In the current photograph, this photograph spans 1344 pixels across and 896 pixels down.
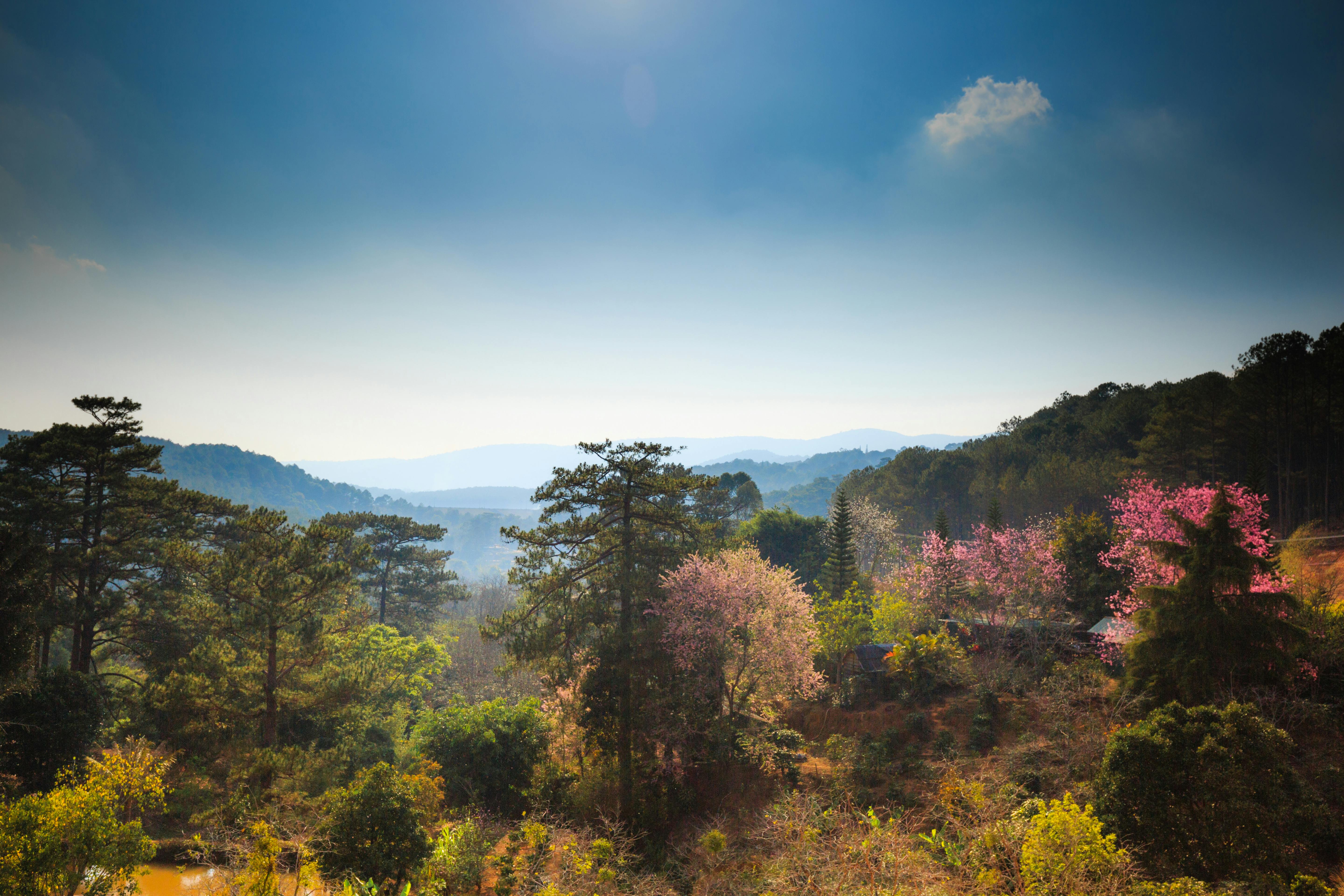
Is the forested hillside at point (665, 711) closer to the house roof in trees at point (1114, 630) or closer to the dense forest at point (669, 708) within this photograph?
the dense forest at point (669, 708)

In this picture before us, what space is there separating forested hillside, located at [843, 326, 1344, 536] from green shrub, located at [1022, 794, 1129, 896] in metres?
27.6

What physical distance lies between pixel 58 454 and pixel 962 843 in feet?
95.9

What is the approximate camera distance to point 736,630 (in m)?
17.4

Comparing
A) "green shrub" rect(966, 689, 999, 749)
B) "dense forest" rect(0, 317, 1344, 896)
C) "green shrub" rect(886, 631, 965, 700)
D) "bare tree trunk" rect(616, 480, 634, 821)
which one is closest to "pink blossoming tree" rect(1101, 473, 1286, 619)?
"dense forest" rect(0, 317, 1344, 896)

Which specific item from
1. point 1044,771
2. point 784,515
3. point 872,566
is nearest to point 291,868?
point 1044,771

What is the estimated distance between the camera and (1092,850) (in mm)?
7762

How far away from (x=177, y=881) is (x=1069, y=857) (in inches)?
825

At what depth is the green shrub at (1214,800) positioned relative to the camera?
8.73m

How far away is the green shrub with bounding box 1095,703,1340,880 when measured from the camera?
8734 millimetres

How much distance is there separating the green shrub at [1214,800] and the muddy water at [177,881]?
16440 millimetres

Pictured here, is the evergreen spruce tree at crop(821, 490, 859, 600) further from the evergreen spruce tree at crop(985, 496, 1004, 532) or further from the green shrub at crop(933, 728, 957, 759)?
the green shrub at crop(933, 728, 957, 759)

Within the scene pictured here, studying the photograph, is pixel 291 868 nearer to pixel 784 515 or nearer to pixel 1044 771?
pixel 1044 771

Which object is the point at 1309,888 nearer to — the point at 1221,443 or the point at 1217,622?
the point at 1217,622

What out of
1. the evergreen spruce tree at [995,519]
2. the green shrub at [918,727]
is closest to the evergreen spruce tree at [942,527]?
the evergreen spruce tree at [995,519]
